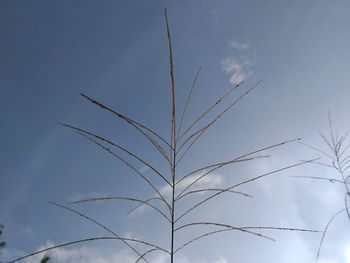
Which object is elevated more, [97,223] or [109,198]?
[109,198]

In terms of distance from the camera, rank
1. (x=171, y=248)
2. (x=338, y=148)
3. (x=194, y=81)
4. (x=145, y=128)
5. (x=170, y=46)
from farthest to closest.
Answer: (x=338, y=148) < (x=194, y=81) < (x=145, y=128) < (x=170, y=46) < (x=171, y=248)

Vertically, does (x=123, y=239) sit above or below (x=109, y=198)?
below

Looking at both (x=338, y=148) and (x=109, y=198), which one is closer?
(x=109, y=198)

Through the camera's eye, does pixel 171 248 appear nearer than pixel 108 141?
Yes

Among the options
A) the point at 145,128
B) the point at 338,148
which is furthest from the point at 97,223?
the point at 338,148

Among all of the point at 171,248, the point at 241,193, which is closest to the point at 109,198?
the point at 171,248

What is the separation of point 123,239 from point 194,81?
0.75 metres

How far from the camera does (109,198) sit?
1415mm

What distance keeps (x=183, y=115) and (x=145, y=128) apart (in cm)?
24

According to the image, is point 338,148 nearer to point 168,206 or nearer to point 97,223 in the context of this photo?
point 168,206

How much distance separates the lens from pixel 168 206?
132cm

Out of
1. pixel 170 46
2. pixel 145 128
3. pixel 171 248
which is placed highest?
pixel 170 46

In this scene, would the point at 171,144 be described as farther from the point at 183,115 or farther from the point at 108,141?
the point at 108,141

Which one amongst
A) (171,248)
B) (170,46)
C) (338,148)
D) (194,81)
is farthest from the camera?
(338,148)
